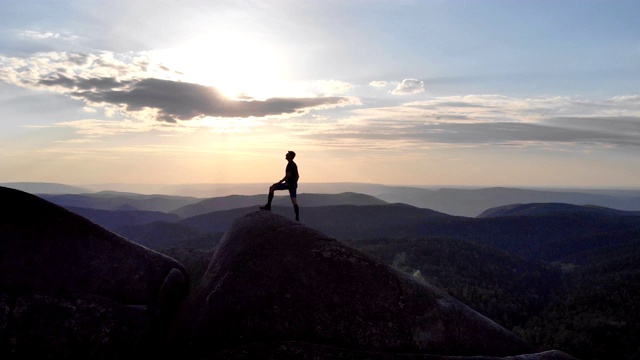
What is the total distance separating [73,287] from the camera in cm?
1167

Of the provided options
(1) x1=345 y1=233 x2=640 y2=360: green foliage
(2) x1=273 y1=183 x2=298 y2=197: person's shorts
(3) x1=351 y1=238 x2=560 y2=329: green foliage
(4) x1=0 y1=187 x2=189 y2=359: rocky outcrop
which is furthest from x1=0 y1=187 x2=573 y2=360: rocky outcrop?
(3) x1=351 y1=238 x2=560 y2=329: green foliage

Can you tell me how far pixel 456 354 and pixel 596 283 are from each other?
81.3 meters

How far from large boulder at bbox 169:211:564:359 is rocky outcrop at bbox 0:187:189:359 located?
3.89 ft

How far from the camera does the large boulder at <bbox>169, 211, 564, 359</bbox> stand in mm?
10758

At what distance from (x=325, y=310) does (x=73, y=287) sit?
7.60m

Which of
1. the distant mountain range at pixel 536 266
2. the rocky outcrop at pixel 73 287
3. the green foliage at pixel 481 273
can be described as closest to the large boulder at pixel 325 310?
the rocky outcrop at pixel 73 287

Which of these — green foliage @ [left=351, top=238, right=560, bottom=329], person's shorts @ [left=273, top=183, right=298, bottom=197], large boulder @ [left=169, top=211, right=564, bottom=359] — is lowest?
green foliage @ [left=351, top=238, right=560, bottom=329]

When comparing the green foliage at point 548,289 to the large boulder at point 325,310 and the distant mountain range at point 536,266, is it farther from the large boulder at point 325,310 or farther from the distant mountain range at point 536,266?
the large boulder at point 325,310

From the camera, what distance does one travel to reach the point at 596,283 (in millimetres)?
74188

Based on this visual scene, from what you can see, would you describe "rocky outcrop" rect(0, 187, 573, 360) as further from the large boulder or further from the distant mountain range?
the distant mountain range

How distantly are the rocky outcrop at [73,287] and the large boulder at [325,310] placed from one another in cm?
119

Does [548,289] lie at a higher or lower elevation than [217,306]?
lower

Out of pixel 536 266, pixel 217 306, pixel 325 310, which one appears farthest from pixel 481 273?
pixel 217 306

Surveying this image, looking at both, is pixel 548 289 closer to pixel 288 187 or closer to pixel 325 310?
pixel 288 187
